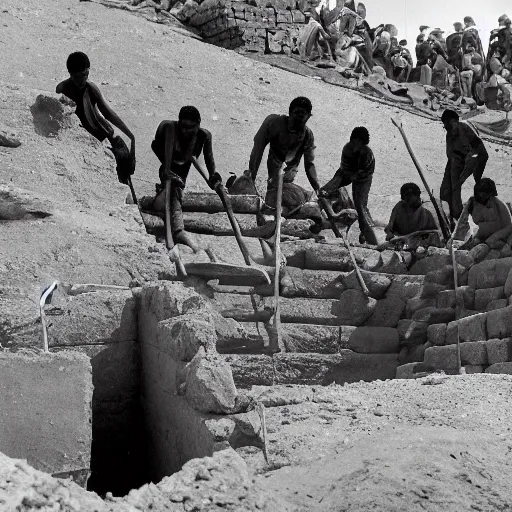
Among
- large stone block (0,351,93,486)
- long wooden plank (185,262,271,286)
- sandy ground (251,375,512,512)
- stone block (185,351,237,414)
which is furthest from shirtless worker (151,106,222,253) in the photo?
large stone block (0,351,93,486)

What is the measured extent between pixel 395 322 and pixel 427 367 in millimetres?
913

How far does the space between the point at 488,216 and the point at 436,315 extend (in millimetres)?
1140

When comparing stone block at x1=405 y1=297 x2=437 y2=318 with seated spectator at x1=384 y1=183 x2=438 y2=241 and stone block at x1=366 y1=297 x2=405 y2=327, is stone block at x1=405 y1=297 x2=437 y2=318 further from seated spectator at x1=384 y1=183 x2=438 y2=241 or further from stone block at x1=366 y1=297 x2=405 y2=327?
seated spectator at x1=384 y1=183 x2=438 y2=241

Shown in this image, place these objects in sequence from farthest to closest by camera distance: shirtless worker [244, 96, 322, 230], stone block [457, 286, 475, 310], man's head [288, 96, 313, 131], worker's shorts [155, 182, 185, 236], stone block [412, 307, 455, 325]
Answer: shirtless worker [244, 96, 322, 230] → man's head [288, 96, 313, 131] → worker's shorts [155, 182, 185, 236] → stone block [412, 307, 455, 325] → stone block [457, 286, 475, 310]

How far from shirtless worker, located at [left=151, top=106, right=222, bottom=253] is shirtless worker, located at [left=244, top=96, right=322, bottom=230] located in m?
1.18

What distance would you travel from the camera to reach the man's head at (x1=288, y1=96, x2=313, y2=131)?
1208cm

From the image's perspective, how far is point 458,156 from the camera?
1406 centimetres

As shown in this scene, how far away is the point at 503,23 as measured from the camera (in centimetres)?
3041

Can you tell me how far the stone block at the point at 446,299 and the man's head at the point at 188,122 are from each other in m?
2.86

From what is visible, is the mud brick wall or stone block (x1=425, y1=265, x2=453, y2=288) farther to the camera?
the mud brick wall

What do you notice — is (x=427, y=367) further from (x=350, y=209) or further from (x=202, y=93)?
(x=202, y=93)

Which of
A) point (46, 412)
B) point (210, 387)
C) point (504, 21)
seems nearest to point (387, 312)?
point (210, 387)

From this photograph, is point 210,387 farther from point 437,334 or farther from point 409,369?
point 437,334

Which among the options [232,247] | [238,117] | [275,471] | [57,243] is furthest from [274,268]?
[238,117]
